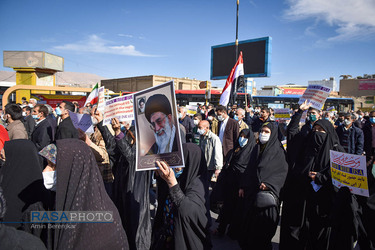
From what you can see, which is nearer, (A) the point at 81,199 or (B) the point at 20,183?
(A) the point at 81,199

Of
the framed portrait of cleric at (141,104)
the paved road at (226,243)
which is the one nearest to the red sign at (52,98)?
the paved road at (226,243)

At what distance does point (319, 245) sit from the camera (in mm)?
2879

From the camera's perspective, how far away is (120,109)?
2.88m

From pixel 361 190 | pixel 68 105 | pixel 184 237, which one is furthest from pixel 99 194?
pixel 68 105

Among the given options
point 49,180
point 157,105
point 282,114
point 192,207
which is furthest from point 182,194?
point 282,114

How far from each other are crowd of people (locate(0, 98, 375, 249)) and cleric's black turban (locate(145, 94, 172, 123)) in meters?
0.03

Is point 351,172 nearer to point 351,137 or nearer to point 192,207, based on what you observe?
point 192,207

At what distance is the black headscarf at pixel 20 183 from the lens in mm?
2068

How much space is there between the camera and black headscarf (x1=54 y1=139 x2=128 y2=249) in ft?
5.01

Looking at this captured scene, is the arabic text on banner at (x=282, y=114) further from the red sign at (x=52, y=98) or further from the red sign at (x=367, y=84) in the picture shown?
the red sign at (x=367, y=84)

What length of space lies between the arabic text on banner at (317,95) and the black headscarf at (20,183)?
4.52 metres

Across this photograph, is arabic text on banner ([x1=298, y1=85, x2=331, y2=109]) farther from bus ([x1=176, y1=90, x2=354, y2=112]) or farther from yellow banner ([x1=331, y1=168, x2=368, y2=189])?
bus ([x1=176, y1=90, x2=354, y2=112])

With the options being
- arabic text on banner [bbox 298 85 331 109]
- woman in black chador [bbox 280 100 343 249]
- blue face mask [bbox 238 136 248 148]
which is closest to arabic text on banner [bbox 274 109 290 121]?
arabic text on banner [bbox 298 85 331 109]

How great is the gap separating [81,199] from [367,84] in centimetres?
5689
